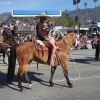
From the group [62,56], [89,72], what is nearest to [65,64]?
[62,56]

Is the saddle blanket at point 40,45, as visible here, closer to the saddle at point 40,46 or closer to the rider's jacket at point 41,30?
the saddle at point 40,46

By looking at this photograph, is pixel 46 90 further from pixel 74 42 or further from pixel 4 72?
pixel 4 72

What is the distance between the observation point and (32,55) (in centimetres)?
808

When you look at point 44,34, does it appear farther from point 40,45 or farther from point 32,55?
point 32,55

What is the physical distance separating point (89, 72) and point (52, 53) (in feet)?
12.4

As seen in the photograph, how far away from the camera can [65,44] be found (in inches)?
336

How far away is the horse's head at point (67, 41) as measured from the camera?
852 centimetres

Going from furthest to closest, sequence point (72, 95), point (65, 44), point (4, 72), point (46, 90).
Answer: point (4, 72) → point (65, 44) → point (46, 90) → point (72, 95)

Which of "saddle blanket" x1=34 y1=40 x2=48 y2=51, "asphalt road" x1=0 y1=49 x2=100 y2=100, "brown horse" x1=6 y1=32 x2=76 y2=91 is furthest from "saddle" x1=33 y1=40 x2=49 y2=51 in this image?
"asphalt road" x1=0 y1=49 x2=100 y2=100

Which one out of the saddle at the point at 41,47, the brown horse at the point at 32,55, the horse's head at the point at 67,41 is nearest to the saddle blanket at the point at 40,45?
the saddle at the point at 41,47

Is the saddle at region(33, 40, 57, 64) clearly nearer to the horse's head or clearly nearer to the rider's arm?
the rider's arm

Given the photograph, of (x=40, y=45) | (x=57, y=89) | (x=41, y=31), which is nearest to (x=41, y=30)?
(x=41, y=31)

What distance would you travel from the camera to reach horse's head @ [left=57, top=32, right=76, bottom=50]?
27.9 ft

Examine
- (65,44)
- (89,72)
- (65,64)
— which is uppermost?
(65,44)
